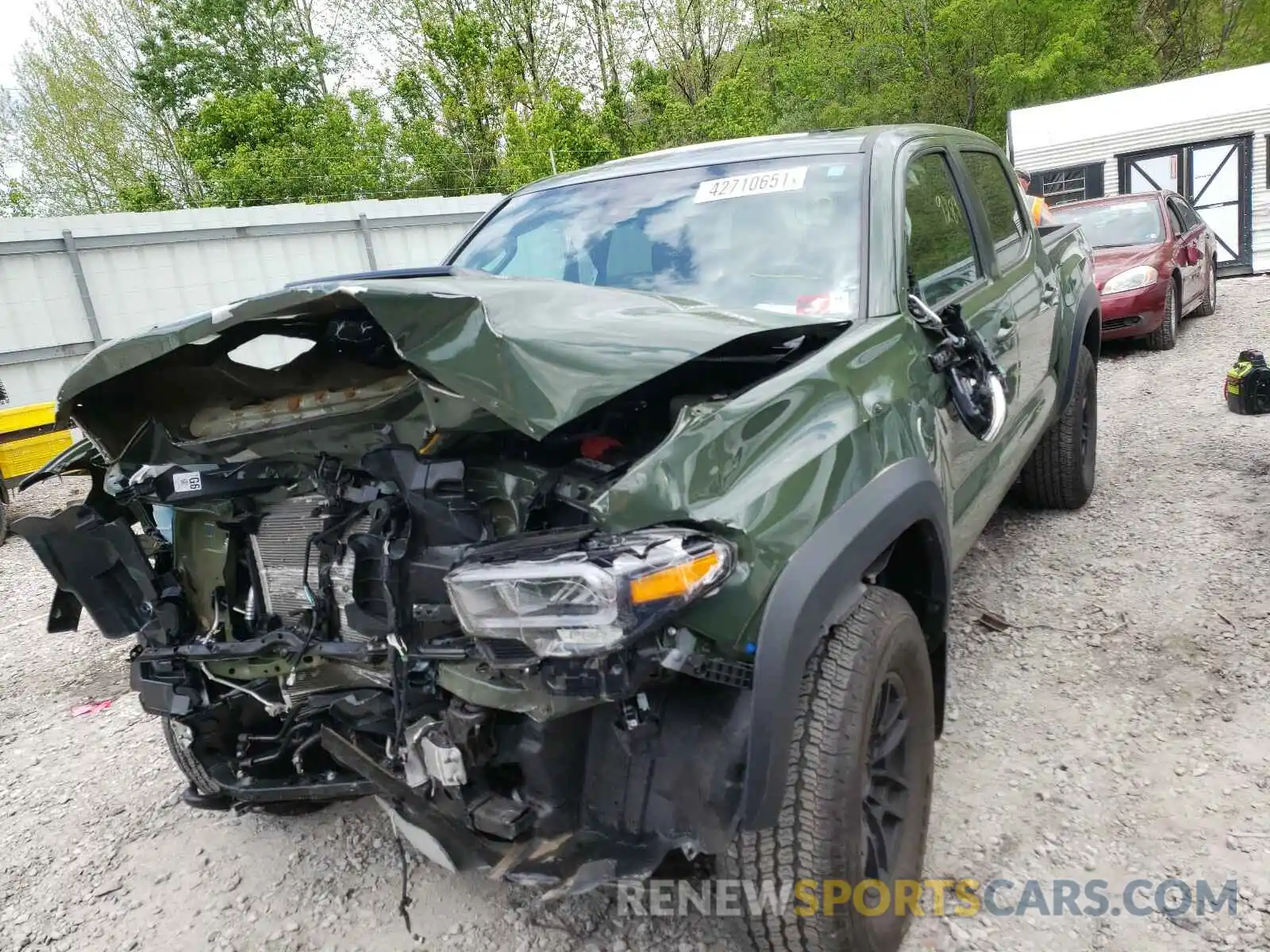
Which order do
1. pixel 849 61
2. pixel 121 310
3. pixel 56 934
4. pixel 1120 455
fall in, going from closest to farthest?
pixel 56 934, pixel 1120 455, pixel 121 310, pixel 849 61

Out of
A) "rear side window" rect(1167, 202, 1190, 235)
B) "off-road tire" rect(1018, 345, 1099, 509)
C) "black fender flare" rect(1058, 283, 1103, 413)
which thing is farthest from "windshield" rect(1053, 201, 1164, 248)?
"off-road tire" rect(1018, 345, 1099, 509)

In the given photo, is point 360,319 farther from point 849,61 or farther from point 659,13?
point 659,13

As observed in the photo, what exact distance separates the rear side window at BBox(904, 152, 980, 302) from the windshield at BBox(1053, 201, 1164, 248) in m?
6.53

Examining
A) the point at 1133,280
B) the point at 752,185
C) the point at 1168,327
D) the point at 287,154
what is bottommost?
the point at 1168,327

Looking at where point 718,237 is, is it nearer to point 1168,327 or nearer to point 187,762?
point 187,762

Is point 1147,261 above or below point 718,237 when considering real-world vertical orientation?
below

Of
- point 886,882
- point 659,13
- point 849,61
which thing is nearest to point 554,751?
point 886,882

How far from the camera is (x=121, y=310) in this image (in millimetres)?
11273

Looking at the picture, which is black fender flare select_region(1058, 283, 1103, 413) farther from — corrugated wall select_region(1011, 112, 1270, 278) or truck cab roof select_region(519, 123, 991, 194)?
corrugated wall select_region(1011, 112, 1270, 278)

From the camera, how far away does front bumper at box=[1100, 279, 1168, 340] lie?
322 inches

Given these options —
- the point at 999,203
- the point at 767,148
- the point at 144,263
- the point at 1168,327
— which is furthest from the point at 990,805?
the point at 144,263

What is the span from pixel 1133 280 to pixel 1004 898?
753 centimetres

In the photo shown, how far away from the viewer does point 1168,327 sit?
8484 mm

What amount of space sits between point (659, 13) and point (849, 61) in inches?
286
